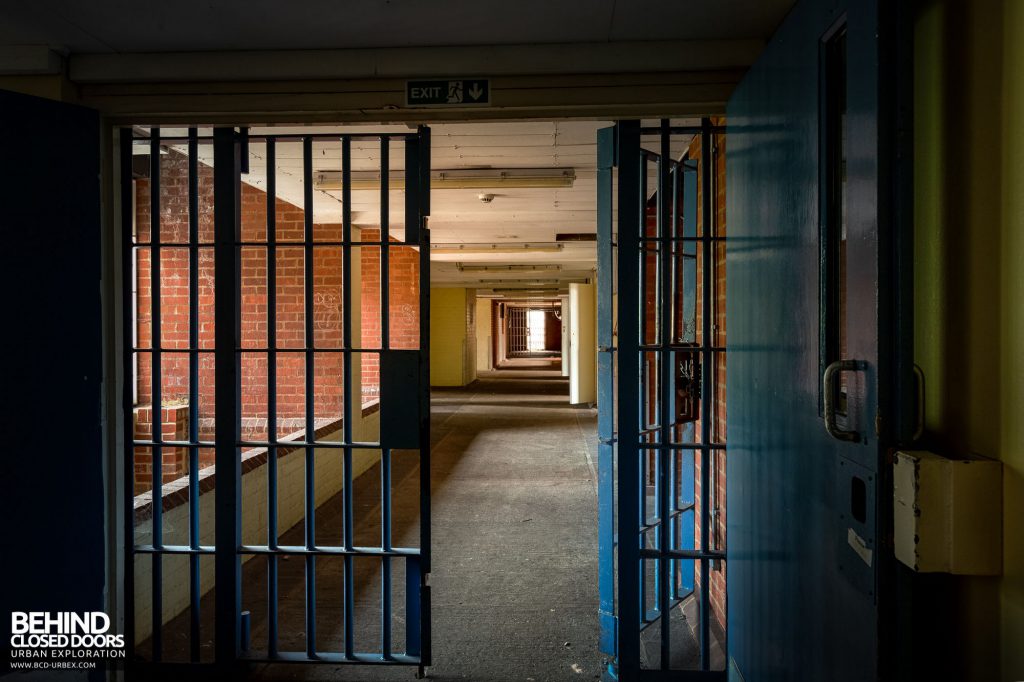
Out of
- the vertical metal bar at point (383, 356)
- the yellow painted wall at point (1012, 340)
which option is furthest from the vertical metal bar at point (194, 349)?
the yellow painted wall at point (1012, 340)

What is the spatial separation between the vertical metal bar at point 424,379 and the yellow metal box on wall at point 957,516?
1.78m

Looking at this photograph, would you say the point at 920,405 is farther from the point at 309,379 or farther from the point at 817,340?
the point at 309,379

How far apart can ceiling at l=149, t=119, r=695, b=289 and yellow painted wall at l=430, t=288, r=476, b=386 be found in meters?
4.94

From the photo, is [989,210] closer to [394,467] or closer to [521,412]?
[394,467]

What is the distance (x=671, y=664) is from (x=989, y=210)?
2.43 m

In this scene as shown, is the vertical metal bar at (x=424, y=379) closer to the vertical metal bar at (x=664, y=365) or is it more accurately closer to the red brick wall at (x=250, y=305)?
the vertical metal bar at (x=664, y=365)

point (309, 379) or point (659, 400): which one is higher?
point (309, 379)

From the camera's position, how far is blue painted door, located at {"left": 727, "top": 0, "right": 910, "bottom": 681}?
1.28 m

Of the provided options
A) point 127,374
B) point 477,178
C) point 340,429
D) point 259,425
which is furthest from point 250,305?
point 127,374

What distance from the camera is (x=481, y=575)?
3.90m

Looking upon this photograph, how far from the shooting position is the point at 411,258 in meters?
8.62

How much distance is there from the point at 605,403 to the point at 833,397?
61.3 inches

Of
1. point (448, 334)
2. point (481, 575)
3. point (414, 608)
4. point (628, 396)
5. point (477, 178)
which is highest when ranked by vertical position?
point (477, 178)

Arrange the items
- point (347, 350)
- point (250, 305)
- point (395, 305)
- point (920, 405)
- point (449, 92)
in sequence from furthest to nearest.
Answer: point (395, 305) → point (250, 305) → point (347, 350) → point (449, 92) → point (920, 405)
